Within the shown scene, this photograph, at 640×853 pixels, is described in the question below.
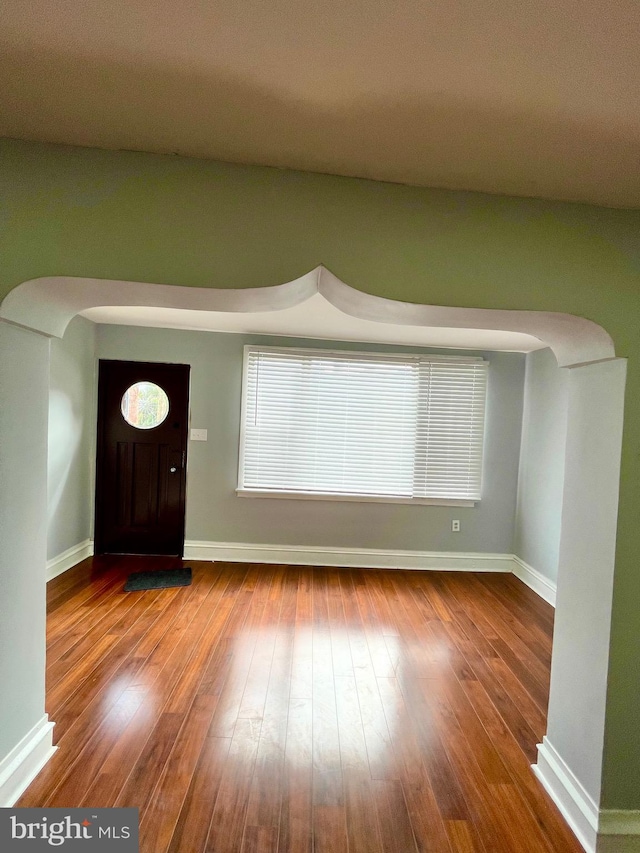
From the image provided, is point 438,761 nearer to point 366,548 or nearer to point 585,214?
point 585,214

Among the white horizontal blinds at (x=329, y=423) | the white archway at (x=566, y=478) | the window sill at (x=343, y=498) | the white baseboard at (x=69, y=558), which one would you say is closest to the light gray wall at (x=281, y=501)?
the window sill at (x=343, y=498)

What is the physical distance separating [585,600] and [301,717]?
149 cm

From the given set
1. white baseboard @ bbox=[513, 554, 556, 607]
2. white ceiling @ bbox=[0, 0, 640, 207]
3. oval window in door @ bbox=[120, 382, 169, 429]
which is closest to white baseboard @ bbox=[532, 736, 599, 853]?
white baseboard @ bbox=[513, 554, 556, 607]

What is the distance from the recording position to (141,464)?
189 inches

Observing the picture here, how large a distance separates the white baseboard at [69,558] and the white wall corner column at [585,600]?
389cm

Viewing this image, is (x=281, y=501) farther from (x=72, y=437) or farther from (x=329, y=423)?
(x=72, y=437)

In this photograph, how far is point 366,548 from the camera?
4.80 m

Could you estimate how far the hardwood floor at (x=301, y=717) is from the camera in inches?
69.6

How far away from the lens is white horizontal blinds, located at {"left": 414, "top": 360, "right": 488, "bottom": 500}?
4.81m

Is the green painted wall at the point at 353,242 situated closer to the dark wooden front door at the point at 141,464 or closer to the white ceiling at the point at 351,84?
the white ceiling at the point at 351,84

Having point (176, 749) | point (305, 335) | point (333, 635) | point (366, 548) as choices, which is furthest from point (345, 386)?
point (176, 749)

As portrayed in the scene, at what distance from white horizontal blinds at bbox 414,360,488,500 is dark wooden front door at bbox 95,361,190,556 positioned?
2.48m

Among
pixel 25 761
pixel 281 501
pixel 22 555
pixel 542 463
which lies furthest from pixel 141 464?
pixel 542 463

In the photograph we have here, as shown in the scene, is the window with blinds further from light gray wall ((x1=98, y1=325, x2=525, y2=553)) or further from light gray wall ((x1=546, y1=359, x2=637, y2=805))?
light gray wall ((x1=546, y1=359, x2=637, y2=805))
